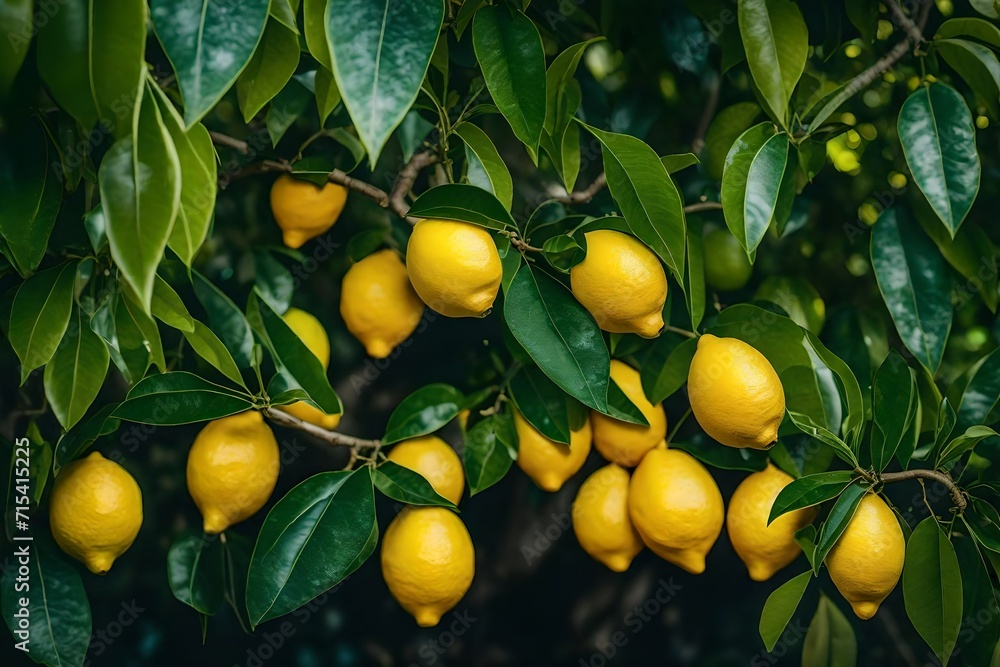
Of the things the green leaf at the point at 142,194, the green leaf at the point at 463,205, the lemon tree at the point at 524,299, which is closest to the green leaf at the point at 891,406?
the lemon tree at the point at 524,299

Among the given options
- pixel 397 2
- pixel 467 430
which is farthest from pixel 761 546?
pixel 397 2

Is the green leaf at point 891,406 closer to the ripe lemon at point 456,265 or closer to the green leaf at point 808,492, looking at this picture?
the green leaf at point 808,492

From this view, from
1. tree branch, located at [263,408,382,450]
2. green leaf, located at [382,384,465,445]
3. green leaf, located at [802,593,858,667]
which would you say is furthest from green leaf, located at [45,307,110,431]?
green leaf, located at [802,593,858,667]

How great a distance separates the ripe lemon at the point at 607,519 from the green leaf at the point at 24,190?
0.48 meters

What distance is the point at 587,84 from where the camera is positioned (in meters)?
0.87

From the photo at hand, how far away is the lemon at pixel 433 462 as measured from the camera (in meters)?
0.76

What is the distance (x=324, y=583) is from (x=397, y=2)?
0.41m

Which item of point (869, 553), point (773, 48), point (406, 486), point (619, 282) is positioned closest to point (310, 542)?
point (406, 486)

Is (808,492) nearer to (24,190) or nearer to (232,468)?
(232,468)

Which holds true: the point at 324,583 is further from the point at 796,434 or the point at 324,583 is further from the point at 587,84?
the point at 587,84

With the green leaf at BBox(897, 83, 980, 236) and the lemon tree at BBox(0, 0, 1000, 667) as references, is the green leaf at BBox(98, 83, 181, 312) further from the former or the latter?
the green leaf at BBox(897, 83, 980, 236)

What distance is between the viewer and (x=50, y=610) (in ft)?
2.37

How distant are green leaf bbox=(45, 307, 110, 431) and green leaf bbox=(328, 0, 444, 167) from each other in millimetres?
334

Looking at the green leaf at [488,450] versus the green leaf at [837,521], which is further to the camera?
the green leaf at [488,450]
